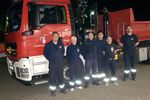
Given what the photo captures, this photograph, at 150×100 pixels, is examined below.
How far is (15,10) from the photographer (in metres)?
7.85

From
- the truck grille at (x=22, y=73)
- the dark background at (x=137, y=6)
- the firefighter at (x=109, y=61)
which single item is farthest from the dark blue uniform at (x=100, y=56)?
the dark background at (x=137, y=6)

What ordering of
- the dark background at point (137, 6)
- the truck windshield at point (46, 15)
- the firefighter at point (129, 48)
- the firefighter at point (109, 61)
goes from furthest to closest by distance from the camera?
the dark background at point (137, 6)
the firefighter at point (129, 48)
the firefighter at point (109, 61)
the truck windshield at point (46, 15)

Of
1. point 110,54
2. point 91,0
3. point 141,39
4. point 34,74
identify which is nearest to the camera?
point 34,74

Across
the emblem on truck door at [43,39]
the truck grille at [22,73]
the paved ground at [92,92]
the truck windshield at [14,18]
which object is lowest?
the paved ground at [92,92]

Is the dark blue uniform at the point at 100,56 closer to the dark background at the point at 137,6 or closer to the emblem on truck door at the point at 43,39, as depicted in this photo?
the emblem on truck door at the point at 43,39

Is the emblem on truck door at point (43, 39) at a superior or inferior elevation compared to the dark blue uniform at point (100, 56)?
superior

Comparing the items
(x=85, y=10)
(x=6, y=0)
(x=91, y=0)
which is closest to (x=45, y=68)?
(x=85, y=10)

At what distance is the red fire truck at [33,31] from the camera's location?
732 cm

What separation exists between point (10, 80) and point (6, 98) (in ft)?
8.30

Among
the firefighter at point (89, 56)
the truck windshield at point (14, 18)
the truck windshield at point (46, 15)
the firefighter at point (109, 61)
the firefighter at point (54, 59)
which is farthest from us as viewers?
the firefighter at point (109, 61)

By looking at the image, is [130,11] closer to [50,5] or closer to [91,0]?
[91,0]

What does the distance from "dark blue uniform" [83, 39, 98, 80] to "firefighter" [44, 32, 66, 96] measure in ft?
3.01

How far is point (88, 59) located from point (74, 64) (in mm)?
482

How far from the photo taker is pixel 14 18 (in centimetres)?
783
